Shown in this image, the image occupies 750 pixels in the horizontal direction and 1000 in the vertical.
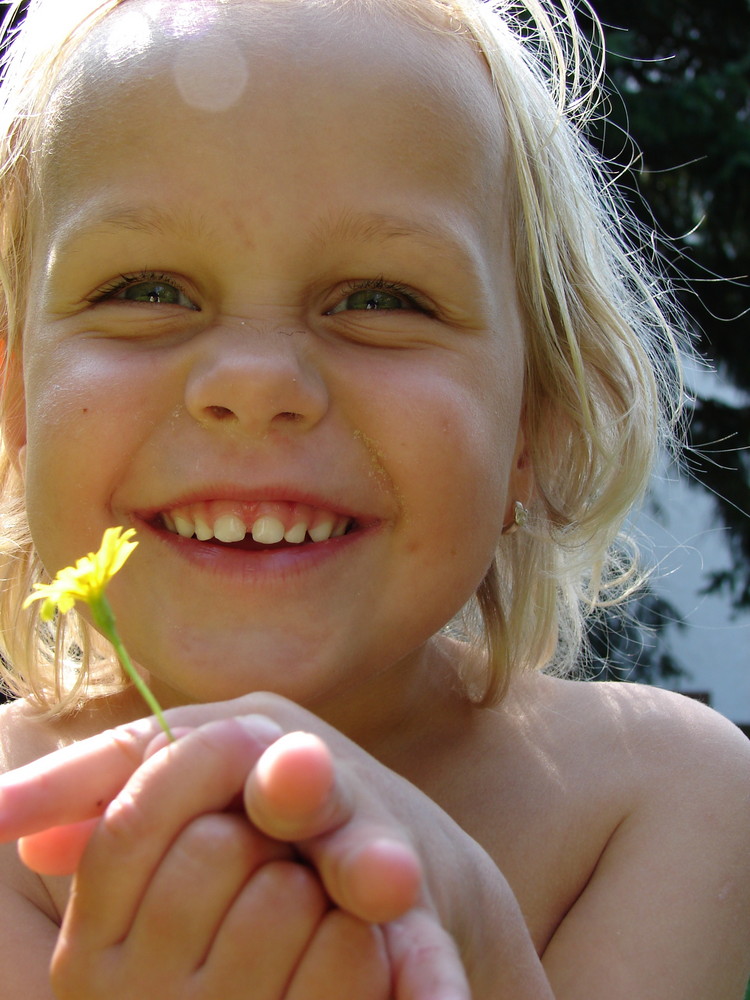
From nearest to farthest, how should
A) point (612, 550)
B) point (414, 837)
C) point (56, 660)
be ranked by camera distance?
1. point (414, 837)
2. point (56, 660)
3. point (612, 550)

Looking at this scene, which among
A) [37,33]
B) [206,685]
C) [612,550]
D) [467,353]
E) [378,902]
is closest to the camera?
[378,902]

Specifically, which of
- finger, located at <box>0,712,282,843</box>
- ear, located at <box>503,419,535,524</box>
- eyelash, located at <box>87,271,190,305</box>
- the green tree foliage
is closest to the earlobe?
ear, located at <box>503,419,535,524</box>

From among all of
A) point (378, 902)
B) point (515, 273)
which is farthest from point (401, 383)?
point (378, 902)

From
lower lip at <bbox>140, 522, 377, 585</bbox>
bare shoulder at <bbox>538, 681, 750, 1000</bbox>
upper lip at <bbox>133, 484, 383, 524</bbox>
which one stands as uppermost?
upper lip at <bbox>133, 484, 383, 524</bbox>

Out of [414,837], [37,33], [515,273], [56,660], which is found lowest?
[56,660]

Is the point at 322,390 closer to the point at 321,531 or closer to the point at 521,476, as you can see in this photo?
the point at 321,531

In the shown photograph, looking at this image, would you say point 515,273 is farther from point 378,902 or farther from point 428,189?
point 378,902

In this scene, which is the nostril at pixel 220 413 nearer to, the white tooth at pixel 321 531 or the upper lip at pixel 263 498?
the upper lip at pixel 263 498

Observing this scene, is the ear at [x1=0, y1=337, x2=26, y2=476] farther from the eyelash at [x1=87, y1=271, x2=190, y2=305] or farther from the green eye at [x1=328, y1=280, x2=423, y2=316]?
the green eye at [x1=328, y1=280, x2=423, y2=316]
